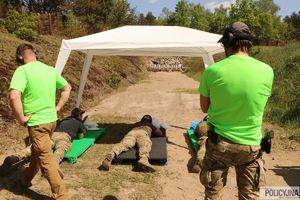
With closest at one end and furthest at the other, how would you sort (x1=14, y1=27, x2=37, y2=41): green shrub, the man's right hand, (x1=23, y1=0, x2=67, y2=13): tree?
the man's right hand → (x1=14, y1=27, x2=37, y2=41): green shrub → (x1=23, y1=0, x2=67, y2=13): tree

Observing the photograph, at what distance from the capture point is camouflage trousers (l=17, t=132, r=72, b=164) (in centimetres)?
671

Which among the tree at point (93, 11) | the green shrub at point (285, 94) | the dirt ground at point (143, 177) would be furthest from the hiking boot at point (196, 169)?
the tree at point (93, 11)

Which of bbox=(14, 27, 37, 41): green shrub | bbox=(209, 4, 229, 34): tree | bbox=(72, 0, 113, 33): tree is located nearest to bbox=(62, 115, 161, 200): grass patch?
bbox=(14, 27, 37, 41): green shrub

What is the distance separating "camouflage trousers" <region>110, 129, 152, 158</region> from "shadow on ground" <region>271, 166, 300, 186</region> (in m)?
2.57

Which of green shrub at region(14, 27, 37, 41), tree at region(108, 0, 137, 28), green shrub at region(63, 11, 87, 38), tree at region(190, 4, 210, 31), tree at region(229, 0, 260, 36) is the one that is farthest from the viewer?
tree at region(190, 4, 210, 31)

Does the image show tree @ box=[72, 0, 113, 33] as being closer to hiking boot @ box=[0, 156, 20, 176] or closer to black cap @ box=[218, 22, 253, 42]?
hiking boot @ box=[0, 156, 20, 176]

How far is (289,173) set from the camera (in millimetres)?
7336

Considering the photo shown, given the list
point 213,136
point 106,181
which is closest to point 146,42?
point 106,181

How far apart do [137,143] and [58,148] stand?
1581 mm

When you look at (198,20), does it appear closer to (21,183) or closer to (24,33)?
(24,33)

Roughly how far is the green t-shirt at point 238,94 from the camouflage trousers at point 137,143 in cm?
376

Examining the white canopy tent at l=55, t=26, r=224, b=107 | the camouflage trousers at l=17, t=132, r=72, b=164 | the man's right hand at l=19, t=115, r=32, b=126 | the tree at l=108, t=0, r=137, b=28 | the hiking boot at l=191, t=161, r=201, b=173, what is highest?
the tree at l=108, t=0, r=137, b=28

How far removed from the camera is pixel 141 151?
7270 mm

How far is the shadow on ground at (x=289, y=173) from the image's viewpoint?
22.2ft
